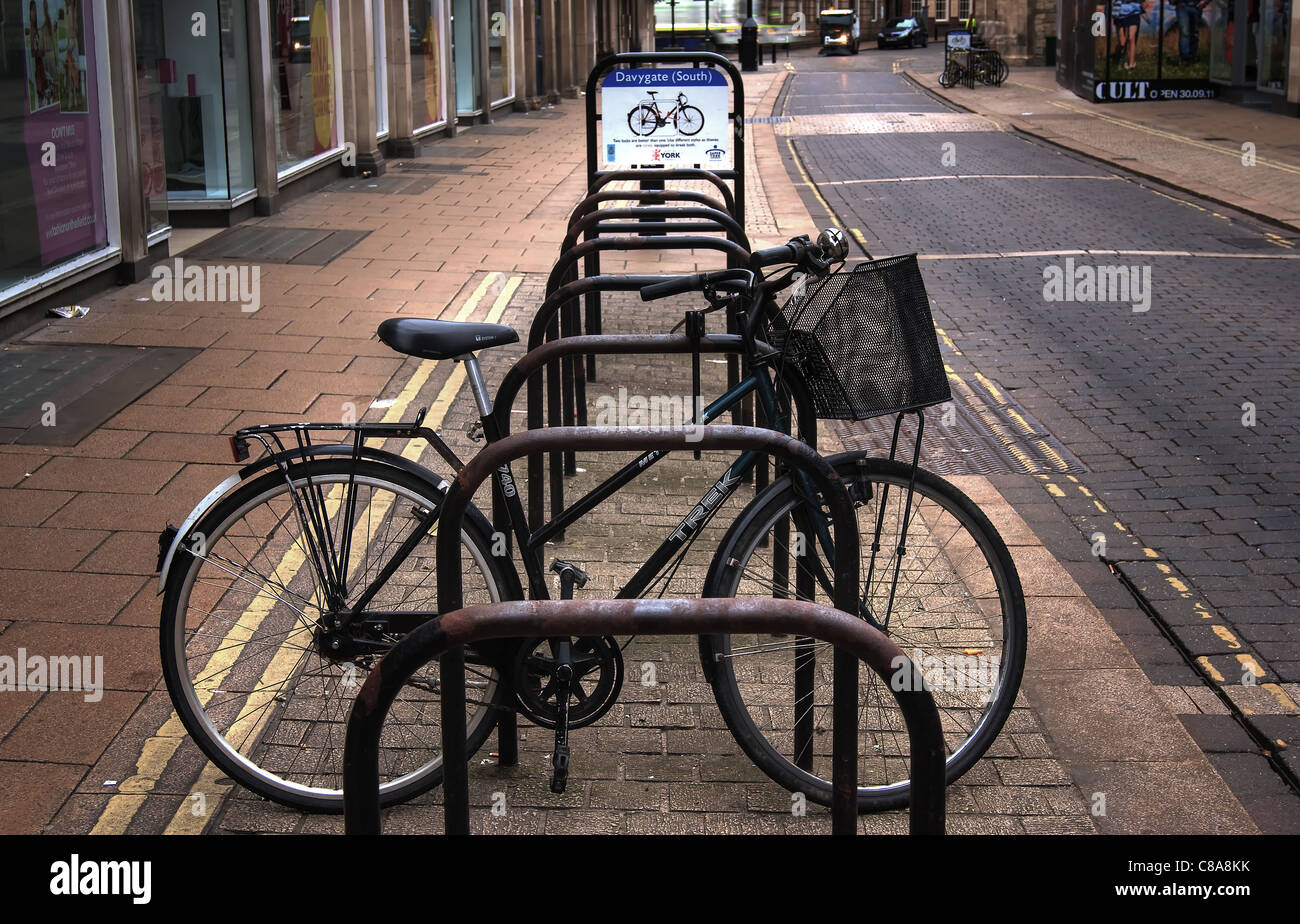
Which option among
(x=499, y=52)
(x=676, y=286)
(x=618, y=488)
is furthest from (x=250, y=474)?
(x=499, y=52)

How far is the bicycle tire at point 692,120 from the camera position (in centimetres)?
1015

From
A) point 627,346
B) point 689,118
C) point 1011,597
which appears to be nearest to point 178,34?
point 689,118

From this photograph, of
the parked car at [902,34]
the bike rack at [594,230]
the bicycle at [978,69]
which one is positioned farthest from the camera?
the parked car at [902,34]

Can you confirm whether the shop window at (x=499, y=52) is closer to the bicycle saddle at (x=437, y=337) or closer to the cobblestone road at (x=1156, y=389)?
the cobblestone road at (x=1156, y=389)

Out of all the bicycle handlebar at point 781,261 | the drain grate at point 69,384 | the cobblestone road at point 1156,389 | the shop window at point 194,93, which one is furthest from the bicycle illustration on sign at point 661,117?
the bicycle handlebar at point 781,261

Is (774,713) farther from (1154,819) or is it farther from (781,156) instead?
(781,156)

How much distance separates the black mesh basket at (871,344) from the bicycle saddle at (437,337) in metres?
0.79

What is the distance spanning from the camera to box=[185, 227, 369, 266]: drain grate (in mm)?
11555

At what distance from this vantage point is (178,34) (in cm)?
1273

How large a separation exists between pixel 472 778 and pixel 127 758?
3.09 feet

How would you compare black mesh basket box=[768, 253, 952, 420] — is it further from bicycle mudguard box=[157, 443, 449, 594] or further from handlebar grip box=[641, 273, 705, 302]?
bicycle mudguard box=[157, 443, 449, 594]

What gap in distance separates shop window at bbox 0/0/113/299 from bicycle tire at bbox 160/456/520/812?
5.34m

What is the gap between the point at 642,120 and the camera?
10273mm

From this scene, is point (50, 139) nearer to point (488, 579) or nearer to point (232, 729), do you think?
point (232, 729)
